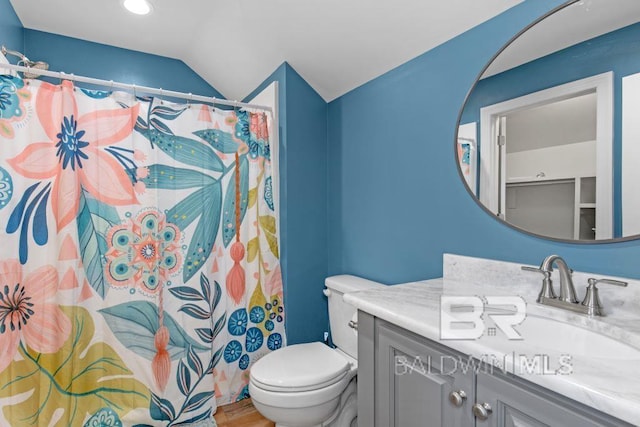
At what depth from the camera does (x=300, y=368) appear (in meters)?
1.56

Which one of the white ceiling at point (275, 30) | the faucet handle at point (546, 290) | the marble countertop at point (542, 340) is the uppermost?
the white ceiling at point (275, 30)

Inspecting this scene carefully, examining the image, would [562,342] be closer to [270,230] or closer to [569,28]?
[569,28]

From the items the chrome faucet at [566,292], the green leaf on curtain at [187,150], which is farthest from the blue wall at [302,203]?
the chrome faucet at [566,292]

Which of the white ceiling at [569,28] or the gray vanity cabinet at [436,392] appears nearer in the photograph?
the gray vanity cabinet at [436,392]

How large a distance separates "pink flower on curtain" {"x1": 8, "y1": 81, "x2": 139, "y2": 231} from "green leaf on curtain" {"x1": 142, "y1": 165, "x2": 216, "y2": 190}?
11cm

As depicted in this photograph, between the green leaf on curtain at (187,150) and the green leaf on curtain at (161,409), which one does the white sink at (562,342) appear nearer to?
the green leaf on curtain at (187,150)

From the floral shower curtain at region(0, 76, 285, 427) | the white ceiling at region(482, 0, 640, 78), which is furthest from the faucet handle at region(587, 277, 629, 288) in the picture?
the floral shower curtain at region(0, 76, 285, 427)

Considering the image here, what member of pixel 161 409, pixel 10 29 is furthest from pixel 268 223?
pixel 10 29

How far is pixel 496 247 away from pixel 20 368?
83.4 inches

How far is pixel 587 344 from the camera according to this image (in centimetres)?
87

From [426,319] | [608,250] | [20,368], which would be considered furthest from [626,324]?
[20,368]

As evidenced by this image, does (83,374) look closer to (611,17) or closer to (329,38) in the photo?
(329,38)

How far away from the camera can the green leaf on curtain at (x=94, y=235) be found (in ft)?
5.31

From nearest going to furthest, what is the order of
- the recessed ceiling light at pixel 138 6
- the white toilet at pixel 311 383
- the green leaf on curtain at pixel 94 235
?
the white toilet at pixel 311 383, the green leaf on curtain at pixel 94 235, the recessed ceiling light at pixel 138 6
